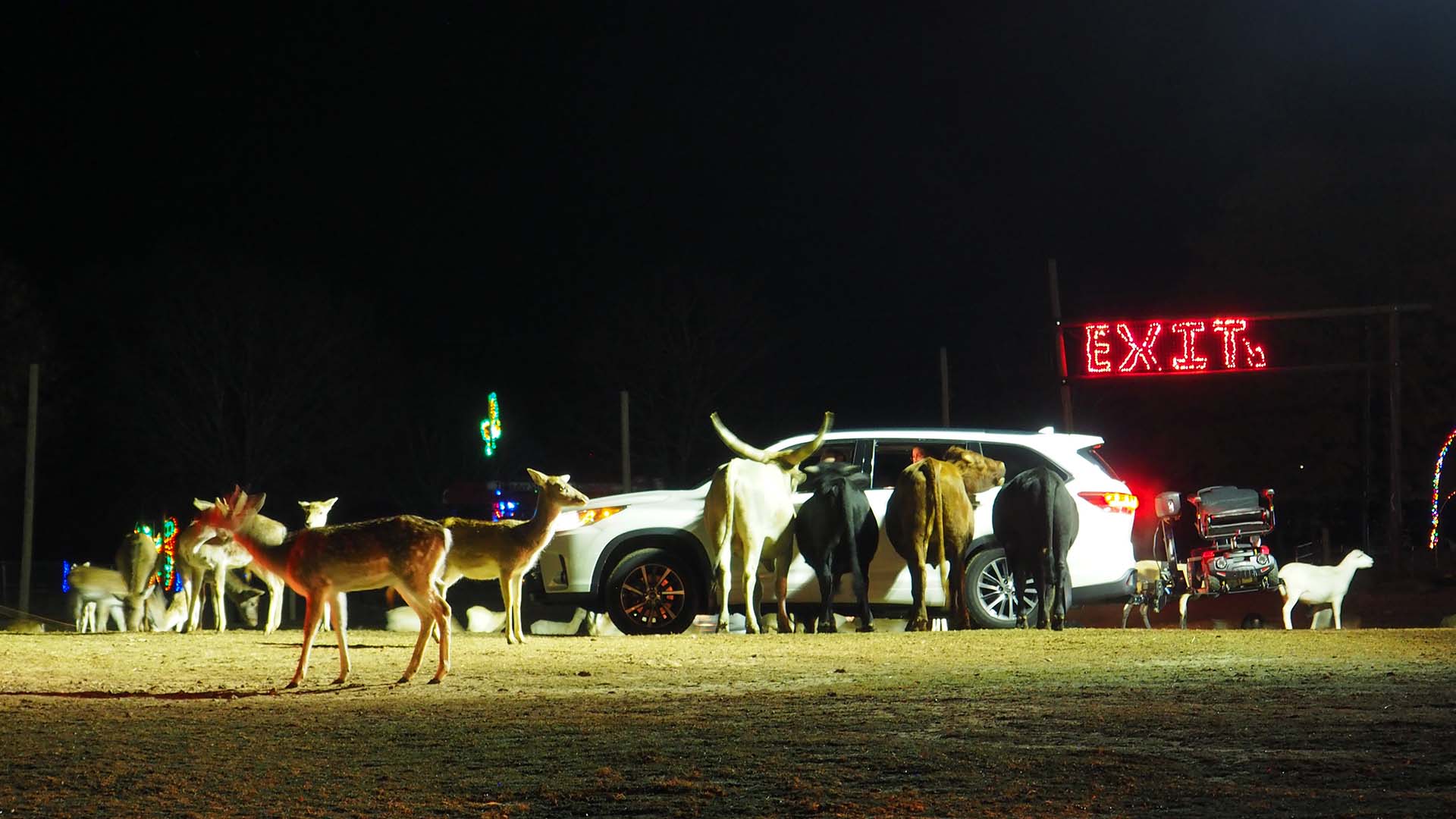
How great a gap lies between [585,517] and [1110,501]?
15.7 feet

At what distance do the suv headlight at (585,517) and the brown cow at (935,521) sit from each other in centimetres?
252

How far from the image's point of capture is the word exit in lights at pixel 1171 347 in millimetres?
33594

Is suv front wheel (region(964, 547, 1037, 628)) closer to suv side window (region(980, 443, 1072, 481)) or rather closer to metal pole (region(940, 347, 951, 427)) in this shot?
suv side window (region(980, 443, 1072, 481))

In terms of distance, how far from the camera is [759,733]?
8.15 meters

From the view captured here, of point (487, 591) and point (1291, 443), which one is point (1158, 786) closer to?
point (487, 591)

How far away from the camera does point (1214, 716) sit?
8.45 metres

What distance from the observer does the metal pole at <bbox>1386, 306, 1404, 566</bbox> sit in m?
31.5

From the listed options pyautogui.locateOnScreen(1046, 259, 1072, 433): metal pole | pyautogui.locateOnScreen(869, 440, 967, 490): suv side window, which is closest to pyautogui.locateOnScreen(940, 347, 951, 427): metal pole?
pyautogui.locateOnScreen(1046, 259, 1072, 433): metal pole

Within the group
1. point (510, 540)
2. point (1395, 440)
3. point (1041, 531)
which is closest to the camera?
point (510, 540)

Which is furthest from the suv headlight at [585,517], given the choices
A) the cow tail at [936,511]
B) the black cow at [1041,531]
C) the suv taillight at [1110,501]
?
the suv taillight at [1110,501]

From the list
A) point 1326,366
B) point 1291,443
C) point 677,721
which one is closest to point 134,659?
point 677,721

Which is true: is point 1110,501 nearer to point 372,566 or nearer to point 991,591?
point 991,591

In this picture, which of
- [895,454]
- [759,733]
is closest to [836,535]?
[895,454]

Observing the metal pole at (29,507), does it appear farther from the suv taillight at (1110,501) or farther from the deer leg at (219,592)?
the suv taillight at (1110,501)
